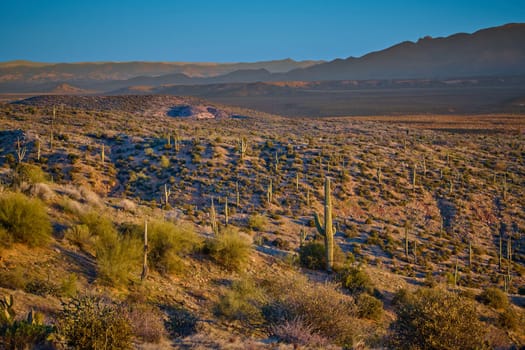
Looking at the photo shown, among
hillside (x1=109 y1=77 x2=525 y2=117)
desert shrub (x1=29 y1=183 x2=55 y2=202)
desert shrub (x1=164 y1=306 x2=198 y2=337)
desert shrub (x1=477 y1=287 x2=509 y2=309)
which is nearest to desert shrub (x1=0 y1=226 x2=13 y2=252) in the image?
desert shrub (x1=29 y1=183 x2=55 y2=202)

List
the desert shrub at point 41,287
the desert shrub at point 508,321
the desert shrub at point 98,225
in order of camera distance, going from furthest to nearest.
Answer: the desert shrub at point 508,321, the desert shrub at point 98,225, the desert shrub at point 41,287

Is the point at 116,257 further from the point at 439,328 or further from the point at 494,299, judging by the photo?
the point at 494,299

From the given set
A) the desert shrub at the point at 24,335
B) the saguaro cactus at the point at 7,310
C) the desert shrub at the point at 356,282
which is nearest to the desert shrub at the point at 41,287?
the saguaro cactus at the point at 7,310

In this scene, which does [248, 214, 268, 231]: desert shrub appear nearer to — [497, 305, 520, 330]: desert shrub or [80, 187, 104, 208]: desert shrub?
[80, 187, 104, 208]: desert shrub

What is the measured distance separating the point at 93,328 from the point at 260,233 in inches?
557

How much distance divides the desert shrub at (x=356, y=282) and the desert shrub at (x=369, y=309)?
3.36 ft

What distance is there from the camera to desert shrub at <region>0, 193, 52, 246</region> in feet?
27.7

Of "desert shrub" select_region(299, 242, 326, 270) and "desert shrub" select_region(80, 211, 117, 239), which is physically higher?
"desert shrub" select_region(80, 211, 117, 239)

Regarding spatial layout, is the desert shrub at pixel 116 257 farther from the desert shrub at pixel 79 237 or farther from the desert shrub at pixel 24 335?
the desert shrub at pixel 24 335

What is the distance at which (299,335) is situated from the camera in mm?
6977

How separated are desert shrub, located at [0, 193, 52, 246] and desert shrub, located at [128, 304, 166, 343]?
292 cm

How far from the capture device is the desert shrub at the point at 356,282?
11773 millimetres

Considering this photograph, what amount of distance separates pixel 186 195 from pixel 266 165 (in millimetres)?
7783

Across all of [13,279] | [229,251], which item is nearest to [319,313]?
[229,251]
